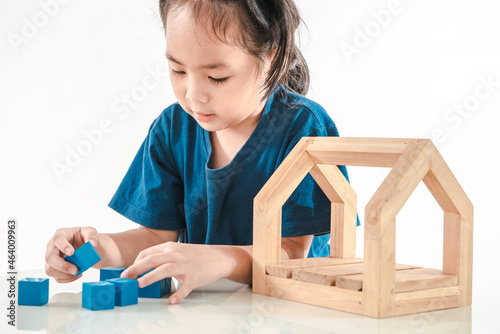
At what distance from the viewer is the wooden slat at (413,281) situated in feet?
2.37

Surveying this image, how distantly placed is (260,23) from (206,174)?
0.88 ft

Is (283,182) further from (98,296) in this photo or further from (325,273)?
(98,296)

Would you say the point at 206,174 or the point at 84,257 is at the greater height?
the point at 206,174

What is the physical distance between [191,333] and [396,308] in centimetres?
23

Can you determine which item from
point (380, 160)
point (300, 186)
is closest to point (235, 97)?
point (300, 186)

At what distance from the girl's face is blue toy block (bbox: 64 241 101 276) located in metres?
0.25

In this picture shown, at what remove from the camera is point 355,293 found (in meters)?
0.72

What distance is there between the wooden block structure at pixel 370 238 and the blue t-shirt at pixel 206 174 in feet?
0.54

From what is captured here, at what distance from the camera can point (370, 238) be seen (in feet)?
2.29

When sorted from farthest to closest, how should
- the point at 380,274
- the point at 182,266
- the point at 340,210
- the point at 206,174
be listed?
the point at 206,174
the point at 340,210
the point at 182,266
the point at 380,274

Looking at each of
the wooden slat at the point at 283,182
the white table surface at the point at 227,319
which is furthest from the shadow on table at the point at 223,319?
the wooden slat at the point at 283,182

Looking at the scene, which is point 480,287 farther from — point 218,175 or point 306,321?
point 218,175

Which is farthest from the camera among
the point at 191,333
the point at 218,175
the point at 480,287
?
the point at 218,175

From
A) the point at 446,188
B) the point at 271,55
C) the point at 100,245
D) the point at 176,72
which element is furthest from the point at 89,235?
the point at 446,188
